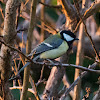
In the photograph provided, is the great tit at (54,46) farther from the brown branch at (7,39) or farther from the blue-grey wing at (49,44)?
the brown branch at (7,39)

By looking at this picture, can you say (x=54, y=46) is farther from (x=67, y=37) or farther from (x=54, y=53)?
(x=67, y=37)

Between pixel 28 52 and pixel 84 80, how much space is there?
1.92 meters

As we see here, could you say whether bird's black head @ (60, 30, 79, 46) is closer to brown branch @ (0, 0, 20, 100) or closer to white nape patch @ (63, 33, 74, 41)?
white nape patch @ (63, 33, 74, 41)

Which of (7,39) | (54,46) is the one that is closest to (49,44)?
(54,46)

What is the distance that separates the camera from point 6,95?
4.36ft

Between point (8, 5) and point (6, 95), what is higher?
point (8, 5)

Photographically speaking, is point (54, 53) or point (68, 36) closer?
point (54, 53)

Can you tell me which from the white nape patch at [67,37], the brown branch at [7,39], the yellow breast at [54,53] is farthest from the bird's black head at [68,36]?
the brown branch at [7,39]

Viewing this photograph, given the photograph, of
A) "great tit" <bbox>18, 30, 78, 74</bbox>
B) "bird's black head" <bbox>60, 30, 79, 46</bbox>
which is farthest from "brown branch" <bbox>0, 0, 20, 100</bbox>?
"bird's black head" <bbox>60, 30, 79, 46</bbox>

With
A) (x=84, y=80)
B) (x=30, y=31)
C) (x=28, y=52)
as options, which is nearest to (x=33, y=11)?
(x=30, y=31)

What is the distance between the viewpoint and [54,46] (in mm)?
1733

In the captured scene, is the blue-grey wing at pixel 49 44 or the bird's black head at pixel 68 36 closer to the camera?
the blue-grey wing at pixel 49 44

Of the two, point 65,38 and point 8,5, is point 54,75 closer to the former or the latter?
point 65,38

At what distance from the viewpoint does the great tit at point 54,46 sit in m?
1.64
